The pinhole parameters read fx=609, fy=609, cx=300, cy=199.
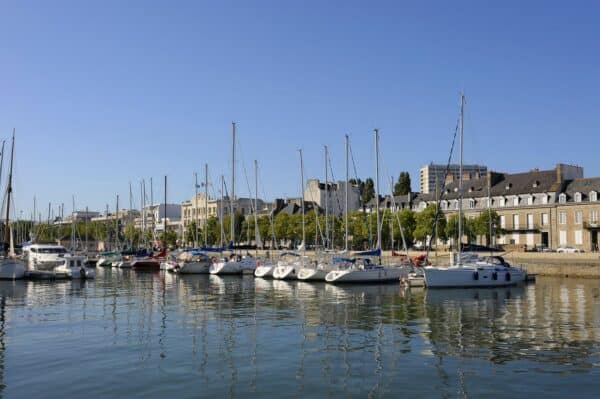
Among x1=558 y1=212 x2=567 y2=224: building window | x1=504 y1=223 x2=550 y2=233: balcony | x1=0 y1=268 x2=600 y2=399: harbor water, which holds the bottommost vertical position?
x1=0 y1=268 x2=600 y2=399: harbor water

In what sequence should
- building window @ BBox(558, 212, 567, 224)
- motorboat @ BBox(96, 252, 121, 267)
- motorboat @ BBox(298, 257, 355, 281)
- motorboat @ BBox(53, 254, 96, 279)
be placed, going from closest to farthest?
motorboat @ BBox(298, 257, 355, 281) → motorboat @ BBox(53, 254, 96, 279) → building window @ BBox(558, 212, 567, 224) → motorboat @ BBox(96, 252, 121, 267)

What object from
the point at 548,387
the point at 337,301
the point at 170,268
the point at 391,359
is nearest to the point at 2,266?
the point at 170,268

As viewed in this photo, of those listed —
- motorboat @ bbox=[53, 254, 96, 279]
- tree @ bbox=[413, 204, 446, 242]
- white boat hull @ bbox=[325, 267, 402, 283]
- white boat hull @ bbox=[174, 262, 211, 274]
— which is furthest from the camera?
tree @ bbox=[413, 204, 446, 242]

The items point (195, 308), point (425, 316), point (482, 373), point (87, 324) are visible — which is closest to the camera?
point (482, 373)

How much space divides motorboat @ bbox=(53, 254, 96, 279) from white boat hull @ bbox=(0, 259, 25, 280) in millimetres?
3445

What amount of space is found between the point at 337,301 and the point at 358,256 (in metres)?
22.1

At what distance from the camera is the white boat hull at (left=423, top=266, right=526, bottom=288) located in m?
48.9

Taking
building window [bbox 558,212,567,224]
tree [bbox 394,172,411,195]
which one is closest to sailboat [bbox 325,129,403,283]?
building window [bbox 558,212,567,224]

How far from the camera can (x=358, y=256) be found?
62.4 meters

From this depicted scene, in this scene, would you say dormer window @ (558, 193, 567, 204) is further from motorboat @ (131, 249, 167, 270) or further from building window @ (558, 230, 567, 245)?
motorboat @ (131, 249, 167, 270)

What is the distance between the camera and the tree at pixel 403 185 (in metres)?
161

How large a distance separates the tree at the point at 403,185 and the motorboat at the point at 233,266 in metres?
92.3

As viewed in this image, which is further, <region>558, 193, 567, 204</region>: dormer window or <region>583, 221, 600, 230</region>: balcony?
<region>558, 193, 567, 204</region>: dormer window

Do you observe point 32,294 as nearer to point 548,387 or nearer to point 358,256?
point 358,256
